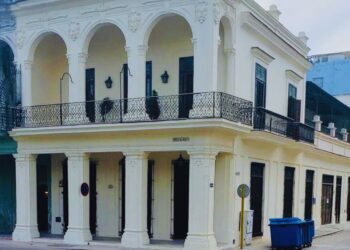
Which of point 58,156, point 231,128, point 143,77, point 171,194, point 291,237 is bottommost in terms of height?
point 291,237

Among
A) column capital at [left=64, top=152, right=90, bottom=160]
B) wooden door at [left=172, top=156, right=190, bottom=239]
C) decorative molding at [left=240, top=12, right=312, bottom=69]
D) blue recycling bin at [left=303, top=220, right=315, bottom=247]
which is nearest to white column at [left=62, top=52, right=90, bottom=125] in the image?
column capital at [left=64, top=152, right=90, bottom=160]

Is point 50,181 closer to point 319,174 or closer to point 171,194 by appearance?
point 171,194

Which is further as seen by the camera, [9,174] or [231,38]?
[9,174]

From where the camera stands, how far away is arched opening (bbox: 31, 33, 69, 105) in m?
19.3

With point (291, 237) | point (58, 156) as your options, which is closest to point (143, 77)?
point (58, 156)

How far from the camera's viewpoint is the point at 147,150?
636 inches

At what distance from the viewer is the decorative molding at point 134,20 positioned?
1638cm

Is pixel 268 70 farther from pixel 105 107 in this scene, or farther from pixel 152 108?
pixel 105 107

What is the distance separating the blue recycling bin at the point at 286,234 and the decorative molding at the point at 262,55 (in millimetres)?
6523

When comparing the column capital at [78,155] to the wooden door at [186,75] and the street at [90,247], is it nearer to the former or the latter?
the street at [90,247]

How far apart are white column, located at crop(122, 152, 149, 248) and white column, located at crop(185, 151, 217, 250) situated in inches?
74.4

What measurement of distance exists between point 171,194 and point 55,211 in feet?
18.7

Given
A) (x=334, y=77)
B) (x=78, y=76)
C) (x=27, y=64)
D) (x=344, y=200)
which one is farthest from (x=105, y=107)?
(x=334, y=77)

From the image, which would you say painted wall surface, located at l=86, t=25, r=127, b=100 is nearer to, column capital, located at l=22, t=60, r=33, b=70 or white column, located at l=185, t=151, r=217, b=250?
column capital, located at l=22, t=60, r=33, b=70
